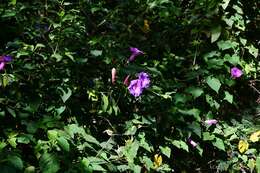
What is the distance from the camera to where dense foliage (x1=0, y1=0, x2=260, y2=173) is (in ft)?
8.25

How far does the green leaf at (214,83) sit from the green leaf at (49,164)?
1279 millimetres

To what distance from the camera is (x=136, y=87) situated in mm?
2652

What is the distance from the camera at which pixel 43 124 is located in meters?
2.48

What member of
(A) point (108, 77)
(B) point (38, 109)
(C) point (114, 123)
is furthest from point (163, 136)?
(B) point (38, 109)

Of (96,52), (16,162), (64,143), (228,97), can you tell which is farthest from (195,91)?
(16,162)

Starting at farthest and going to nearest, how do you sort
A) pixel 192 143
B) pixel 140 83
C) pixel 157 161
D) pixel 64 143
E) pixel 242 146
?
pixel 242 146, pixel 192 143, pixel 157 161, pixel 140 83, pixel 64 143

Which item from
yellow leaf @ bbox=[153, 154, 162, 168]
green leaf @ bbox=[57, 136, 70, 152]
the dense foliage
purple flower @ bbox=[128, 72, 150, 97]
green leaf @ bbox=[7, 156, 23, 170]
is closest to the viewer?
green leaf @ bbox=[7, 156, 23, 170]

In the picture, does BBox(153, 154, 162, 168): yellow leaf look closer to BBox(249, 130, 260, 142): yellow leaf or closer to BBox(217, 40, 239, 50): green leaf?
BBox(249, 130, 260, 142): yellow leaf

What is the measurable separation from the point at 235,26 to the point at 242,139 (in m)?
0.85

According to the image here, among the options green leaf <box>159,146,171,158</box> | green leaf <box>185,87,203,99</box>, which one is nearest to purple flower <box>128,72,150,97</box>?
green leaf <box>159,146,171,158</box>

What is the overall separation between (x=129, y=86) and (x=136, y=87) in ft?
0.16

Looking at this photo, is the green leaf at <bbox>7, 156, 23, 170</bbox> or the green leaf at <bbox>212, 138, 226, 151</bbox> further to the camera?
the green leaf at <bbox>212, 138, 226, 151</bbox>

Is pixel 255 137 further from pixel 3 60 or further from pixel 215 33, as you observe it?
pixel 3 60

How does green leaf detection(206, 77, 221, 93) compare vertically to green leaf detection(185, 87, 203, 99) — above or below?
above
